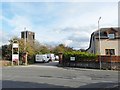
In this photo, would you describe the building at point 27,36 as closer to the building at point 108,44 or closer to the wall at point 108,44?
the building at point 108,44

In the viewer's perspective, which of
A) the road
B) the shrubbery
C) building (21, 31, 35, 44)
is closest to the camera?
the road

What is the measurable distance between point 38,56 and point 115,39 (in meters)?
23.1

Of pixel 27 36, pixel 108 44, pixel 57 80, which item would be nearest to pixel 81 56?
pixel 108 44

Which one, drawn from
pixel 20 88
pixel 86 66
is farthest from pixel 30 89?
pixel 86 66

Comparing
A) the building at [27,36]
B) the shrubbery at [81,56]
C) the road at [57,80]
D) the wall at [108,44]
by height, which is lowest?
the road at [57,80]

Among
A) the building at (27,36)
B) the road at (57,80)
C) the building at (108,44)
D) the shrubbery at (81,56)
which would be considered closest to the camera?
the road at (57,80)

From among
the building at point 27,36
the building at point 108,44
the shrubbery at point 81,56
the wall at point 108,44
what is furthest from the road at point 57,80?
the building at point 27,36

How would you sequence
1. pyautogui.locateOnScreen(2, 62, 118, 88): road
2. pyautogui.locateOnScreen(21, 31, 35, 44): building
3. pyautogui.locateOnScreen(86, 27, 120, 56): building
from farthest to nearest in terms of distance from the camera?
pyautogui.locateOnScreen(21, 31, 35, 44): building → pyautogui.locateOnScreen(86, 27, 120, 56): building → pyautogui.locateOnScreen(2, 62, 118, 88): road

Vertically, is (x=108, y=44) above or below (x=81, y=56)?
above

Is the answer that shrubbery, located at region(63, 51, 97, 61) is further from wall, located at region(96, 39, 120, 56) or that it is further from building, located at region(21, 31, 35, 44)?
building, located at region(21, 31, 35, 44)

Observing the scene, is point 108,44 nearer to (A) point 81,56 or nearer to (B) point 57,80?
(A) point 81,56

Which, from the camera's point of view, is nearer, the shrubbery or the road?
the road

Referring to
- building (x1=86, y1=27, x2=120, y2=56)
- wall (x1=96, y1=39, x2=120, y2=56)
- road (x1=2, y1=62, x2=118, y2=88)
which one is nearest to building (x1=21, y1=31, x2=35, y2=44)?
building (x1=86, y1=27, x2=120, y2=56)

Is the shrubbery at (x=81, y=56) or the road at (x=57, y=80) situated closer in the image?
the road at (x=57, y=80)
